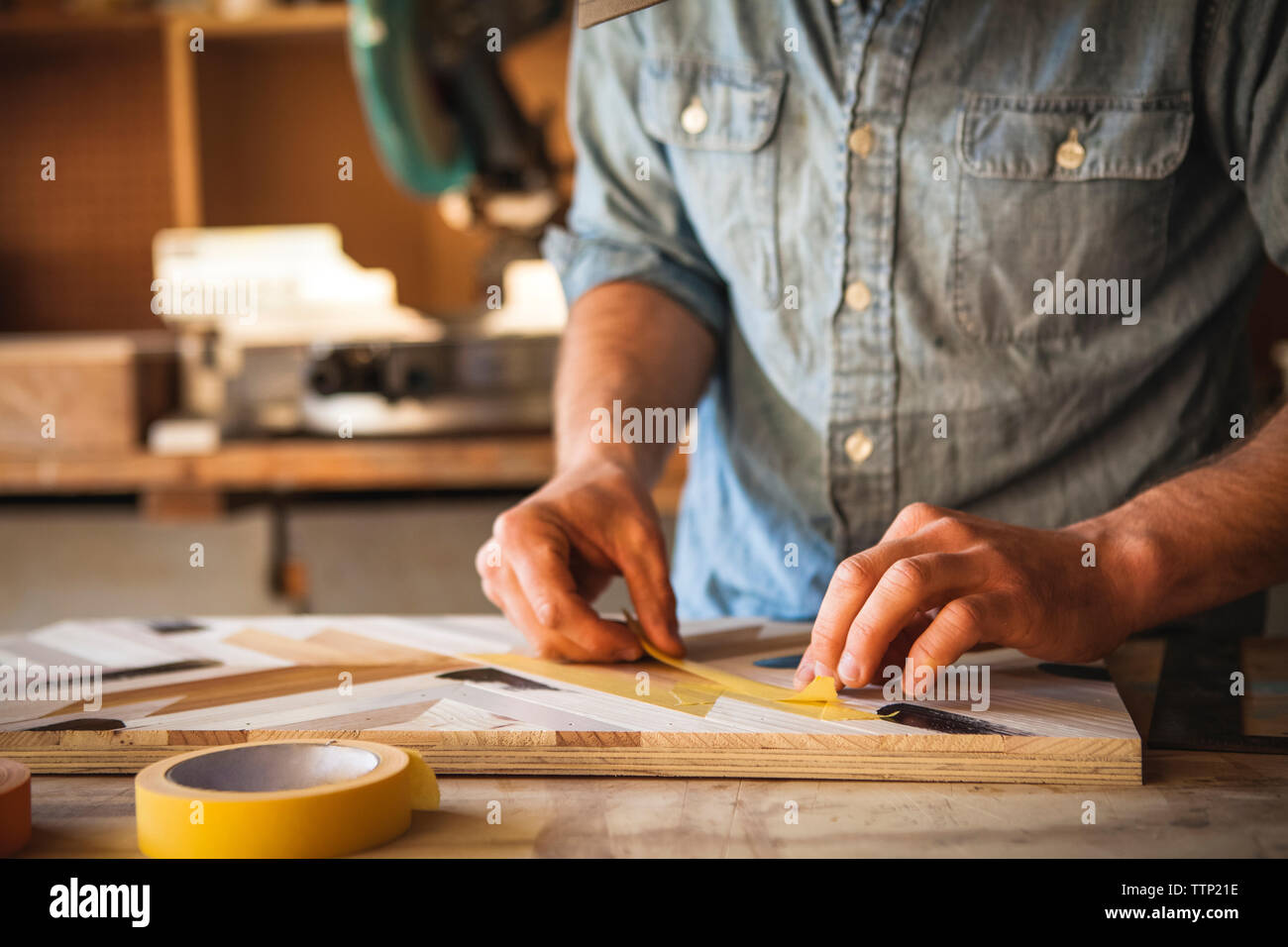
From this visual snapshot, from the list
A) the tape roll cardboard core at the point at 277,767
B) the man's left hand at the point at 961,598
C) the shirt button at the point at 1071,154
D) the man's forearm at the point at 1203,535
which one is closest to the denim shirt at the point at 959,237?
the shirt button at the point at 1071,154

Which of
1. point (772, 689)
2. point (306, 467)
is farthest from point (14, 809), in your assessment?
point (306, 467)

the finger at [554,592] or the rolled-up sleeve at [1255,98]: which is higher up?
the rolled-up sleeve at [1255,98]

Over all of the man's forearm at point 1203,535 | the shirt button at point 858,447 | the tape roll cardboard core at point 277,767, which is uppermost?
the shirt button at point 858,447

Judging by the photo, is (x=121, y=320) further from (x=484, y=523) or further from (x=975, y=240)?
(x=975, y=240)

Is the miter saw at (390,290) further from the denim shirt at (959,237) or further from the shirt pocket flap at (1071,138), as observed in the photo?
the shirt pocket flap at (1071,138)

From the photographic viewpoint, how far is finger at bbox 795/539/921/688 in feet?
2.31

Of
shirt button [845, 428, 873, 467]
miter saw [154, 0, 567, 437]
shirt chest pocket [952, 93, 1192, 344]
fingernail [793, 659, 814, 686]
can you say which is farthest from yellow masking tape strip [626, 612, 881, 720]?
miter saw [154, 0, 567, 437]

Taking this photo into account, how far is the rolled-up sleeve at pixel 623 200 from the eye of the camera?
3.73 ft

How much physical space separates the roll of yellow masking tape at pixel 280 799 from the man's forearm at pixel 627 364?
1.50 feet

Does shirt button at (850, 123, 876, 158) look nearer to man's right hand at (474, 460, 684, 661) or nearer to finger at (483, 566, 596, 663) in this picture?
man's right hand at (474, 460, 684, 661)

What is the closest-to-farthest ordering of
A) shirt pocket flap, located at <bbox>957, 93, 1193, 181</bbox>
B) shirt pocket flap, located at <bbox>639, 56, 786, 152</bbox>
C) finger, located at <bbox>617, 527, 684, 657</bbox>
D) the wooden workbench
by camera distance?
finger, located at <bbox>617, 527, 684, 657</bbox> → shirt pocket flap, located at <bbox>957, 93, 1193, 181</bbox> → shirt pocket flap, located at <bbox>639, 56, 786, 152</bbox> → the wooden workbench

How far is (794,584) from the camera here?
1.12 m
